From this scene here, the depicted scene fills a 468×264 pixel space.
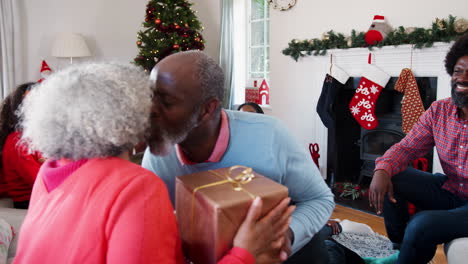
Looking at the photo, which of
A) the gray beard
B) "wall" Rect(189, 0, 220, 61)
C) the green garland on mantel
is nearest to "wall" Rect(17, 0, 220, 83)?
"wall" Rect(189, 0, 220, 61)

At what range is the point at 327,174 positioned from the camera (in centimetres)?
383

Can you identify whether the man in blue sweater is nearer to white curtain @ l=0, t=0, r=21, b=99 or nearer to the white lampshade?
the white lampshade

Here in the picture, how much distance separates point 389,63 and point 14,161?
296cm

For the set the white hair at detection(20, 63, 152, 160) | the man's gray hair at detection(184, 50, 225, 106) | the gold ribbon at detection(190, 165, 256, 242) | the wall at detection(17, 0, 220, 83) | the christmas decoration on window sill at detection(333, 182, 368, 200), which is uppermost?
the wall at detection(17, 0, 220, 83)

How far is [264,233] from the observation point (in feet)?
2.78

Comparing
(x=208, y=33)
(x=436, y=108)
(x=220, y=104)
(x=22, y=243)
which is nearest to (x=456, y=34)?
(x=436, y=108)

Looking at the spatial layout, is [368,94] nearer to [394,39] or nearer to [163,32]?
[394,39]

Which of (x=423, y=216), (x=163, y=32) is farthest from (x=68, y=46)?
(x=423, y=216)

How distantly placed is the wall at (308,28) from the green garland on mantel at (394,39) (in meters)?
0.11

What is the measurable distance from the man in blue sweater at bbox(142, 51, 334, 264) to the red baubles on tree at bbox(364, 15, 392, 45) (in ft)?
7.48

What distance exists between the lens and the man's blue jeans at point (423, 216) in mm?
1527

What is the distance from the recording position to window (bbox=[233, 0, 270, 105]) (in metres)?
4.93

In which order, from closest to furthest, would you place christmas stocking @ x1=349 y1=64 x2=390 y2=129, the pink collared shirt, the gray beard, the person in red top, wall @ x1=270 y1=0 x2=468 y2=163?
the gray beard, the pink collared shirt, the person in red top, wall @ x1=270 y1=0 x2=468 y2=163, christmas stocking @ x1=349 y1=64 x2=390 y2=129

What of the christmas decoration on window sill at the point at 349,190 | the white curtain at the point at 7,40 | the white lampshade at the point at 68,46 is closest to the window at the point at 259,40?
the christmas decoration on window sill at the point at 349,190
